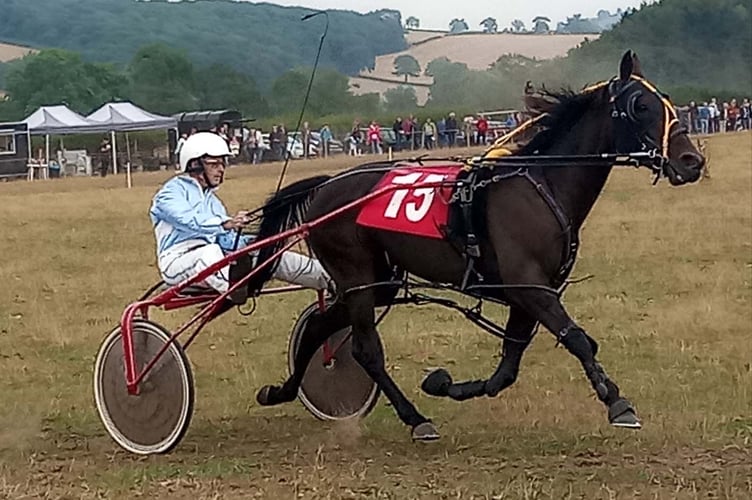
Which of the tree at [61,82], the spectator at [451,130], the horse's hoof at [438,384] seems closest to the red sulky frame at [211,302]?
the horse's hoof at [438,384]

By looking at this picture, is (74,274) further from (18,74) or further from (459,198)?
(18,74)

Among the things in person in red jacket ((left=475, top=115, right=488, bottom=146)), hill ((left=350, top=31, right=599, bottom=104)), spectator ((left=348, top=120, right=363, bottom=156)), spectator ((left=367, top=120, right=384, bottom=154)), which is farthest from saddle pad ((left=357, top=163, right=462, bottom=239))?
spectator ((left=367, top=120, right=384, bottom=154))

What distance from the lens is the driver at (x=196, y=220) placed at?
7.17 metres

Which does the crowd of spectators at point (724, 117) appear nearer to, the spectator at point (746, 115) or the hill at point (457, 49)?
the spectator at point (746, 115)

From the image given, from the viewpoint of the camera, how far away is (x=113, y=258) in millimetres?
16047

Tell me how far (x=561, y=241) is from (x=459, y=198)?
523 millimetres

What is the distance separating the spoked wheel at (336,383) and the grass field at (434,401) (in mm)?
144

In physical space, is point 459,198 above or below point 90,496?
above

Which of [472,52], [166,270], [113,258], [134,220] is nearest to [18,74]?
[472,52]

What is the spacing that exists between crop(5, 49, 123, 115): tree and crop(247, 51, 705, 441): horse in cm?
4473

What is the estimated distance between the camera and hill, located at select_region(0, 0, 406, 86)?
41.6 feet

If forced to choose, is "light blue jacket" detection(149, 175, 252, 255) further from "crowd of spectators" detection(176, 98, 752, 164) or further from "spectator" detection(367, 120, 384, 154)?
"spectator" detection(367, 120, 384, 154)

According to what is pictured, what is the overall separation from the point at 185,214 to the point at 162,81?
124 ft

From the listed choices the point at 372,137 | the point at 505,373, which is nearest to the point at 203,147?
the point at 505,373
